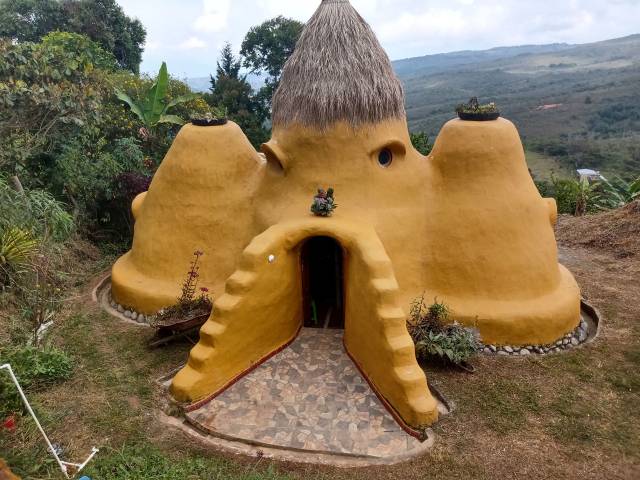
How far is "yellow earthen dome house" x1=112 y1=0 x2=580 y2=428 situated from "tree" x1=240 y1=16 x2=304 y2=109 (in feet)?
92.7

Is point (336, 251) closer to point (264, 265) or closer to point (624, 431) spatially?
point (264, 265)

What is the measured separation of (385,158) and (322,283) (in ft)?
10.0

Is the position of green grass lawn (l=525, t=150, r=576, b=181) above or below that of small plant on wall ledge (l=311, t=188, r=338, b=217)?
below

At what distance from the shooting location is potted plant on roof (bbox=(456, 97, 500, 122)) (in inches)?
404

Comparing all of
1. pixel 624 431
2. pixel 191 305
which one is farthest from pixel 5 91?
pixel 624 431

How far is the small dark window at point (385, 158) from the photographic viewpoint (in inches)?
413

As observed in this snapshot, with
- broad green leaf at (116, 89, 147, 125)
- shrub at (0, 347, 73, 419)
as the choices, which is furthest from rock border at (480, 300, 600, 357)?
broad green leaf at (116, 89, 147, 125)

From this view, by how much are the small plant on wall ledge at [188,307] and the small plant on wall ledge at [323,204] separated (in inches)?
104

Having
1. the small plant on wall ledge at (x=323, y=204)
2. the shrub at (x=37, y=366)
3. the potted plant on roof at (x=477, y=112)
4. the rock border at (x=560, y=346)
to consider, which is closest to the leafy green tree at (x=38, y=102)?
the shrub at (x=37, y=366)

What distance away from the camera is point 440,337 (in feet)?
30.5

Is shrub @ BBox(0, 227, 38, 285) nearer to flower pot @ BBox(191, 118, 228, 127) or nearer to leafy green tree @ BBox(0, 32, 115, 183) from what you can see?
leafy green tree @ BBox(0, 32, 115, 183)

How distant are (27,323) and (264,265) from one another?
4.85 m

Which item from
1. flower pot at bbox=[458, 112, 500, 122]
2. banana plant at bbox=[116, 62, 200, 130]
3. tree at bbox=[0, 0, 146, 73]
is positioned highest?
tree at bbox=[0, 0, 146, 73]

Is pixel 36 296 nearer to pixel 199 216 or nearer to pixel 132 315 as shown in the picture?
pixel 132 315
